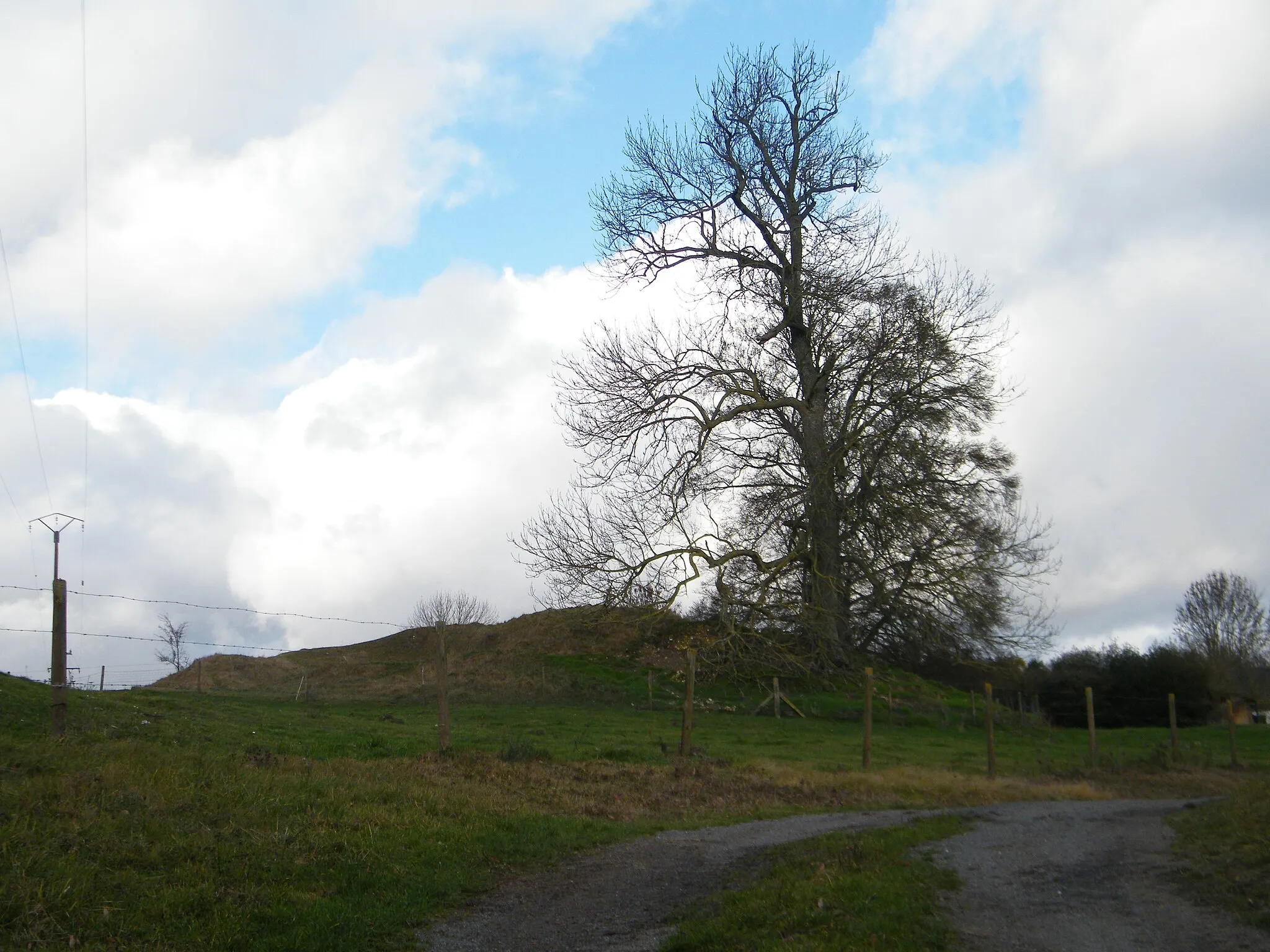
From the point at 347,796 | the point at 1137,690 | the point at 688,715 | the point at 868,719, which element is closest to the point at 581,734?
the point at 688,715

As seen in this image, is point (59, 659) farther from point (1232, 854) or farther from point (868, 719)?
point (868, 719)

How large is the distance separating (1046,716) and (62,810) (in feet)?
117

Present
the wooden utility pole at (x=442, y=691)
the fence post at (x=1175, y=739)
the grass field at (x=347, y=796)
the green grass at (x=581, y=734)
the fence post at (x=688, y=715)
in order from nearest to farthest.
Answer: the grass field at (x=347, y=796)
the green grass at (x=581, y=734)
the wooden utility pole at (x=442, y=691)
the fence post at (x=688, y=715)
the fence post at (x=1175, y=739)

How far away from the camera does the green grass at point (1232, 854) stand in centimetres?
680

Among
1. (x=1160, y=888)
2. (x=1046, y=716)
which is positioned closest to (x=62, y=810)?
(x=1160, y=888)

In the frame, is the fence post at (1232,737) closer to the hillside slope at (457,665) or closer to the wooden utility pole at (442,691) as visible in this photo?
the hillside slope at (457,665)

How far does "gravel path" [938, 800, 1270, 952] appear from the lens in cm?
617

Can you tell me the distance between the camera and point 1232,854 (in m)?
8.21

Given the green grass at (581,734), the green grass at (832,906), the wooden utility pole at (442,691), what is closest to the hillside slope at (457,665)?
the green grass at (581,734)

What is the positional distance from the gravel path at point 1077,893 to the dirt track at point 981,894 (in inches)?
0.6

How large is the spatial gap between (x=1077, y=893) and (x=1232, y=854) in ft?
5.59

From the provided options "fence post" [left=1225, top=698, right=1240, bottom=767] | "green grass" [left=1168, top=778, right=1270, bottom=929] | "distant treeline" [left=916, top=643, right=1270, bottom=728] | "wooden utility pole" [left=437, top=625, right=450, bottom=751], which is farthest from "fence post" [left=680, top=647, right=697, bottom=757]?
"distant treeline" [left=916, top=643, right=1270, bottom=728]

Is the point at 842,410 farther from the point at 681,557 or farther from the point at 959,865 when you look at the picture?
the point at 959,865

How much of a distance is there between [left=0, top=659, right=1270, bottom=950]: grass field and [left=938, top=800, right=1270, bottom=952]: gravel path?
4.03 metres
